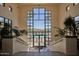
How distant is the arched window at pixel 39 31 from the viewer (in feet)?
12.1

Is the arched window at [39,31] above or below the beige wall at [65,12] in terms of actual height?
below

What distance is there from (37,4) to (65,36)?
2.16 feet

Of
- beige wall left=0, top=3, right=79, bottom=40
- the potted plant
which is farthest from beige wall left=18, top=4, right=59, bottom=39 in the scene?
the potted plant

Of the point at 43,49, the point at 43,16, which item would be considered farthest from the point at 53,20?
the point at 43,49

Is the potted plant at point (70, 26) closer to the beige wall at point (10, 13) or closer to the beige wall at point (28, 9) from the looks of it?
the beige wall at point (28, 9)

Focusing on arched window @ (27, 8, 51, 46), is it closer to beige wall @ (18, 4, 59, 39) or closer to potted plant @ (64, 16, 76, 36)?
beige wall @ (18, 4, 59, 39)

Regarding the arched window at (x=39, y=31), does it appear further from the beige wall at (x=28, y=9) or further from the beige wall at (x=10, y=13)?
the beige wall at (x=10, y=13)

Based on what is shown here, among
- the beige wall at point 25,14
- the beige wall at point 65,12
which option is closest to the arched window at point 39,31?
the beige wall at point 25,14

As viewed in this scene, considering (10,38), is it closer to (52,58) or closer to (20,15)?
(20,15)

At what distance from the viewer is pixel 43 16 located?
3.69 meters

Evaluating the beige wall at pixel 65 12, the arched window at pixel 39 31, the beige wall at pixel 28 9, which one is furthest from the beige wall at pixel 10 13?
the beige wall at pixel 65 12

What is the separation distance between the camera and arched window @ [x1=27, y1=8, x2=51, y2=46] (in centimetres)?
367

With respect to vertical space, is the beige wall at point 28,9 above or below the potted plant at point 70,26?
above

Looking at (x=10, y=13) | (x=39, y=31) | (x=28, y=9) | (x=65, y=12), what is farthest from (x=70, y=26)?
(x=10, y=13)
